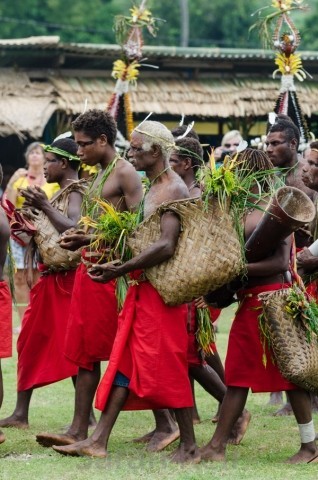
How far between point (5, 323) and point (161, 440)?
1.25 m

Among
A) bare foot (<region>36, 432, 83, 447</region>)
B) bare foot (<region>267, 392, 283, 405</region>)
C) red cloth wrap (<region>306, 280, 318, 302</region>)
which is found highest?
red cloth wrap (<region>306, 280, 318, 302</region>)

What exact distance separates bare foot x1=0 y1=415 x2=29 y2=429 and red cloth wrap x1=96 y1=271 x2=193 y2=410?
1522 millimetres

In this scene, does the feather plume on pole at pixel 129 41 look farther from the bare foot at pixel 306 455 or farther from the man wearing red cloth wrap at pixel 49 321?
the bare foot at pixel 306 455

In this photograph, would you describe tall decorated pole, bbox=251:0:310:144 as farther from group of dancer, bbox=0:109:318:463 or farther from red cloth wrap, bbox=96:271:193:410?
red cloth wrap, bbox=96:271:193:410

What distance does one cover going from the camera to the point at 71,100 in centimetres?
1698

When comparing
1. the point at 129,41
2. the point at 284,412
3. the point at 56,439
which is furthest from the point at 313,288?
the point at 129,41

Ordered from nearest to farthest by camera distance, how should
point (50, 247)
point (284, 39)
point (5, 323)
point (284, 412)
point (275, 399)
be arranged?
1. point (5, 323)
2. point (50, 247)
3. point (284, 412)
4. point (275, 399)
5. point (284, 39)

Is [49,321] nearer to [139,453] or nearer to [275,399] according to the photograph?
[139,453]

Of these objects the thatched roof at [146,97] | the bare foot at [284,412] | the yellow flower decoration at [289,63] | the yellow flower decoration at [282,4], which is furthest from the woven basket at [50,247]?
the thatched roof at [146,97]

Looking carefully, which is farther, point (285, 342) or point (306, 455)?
point (306, 455)

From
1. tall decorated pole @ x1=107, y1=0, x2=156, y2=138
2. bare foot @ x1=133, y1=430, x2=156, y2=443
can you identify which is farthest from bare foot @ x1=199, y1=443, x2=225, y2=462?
tall decorated pole @ x1=107, y1=0, x2=156, y2=138

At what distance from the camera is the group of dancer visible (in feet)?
22.3

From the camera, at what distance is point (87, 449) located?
691cm

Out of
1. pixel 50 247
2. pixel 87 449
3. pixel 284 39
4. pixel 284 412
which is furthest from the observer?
pixel 284 39
